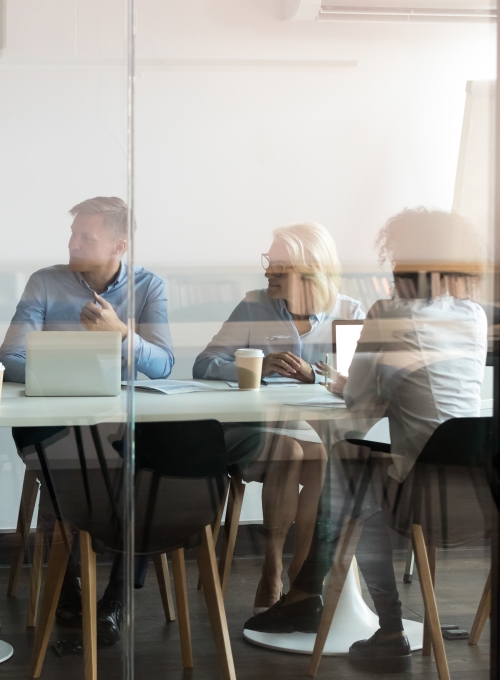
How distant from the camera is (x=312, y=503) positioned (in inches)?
78.1

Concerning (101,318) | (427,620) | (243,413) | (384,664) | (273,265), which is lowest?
(384,664)

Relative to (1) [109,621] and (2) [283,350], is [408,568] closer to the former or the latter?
(2) [283,350]

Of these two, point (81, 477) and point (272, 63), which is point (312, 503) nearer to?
point (81, 477)

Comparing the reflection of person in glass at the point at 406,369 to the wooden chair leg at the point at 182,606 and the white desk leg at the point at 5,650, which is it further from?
the white desk leg at the point at 5,650

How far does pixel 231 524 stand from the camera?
6.38 feet

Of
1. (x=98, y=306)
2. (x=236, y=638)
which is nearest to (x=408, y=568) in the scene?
(x=236, y=638)

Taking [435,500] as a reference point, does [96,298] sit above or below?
above

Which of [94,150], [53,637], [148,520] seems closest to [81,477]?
[148,520]

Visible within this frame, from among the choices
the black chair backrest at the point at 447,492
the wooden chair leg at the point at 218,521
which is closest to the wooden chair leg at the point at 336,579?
the black chair backrest at the point at 447,492

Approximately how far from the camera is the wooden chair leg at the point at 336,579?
77.4 inches

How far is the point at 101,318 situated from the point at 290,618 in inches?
34.8

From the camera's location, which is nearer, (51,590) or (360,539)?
(51,590)

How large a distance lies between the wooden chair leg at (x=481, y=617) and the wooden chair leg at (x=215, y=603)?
62 cm

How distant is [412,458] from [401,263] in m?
0.50
